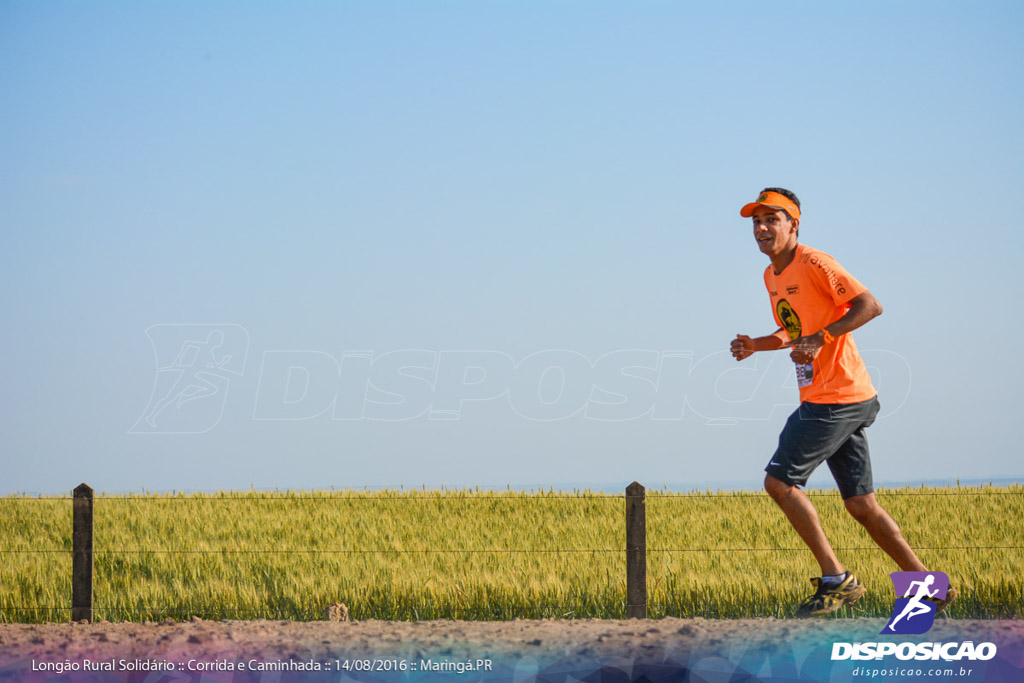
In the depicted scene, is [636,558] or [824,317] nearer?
[824,317]

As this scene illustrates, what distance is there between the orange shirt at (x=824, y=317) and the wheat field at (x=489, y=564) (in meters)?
2.29

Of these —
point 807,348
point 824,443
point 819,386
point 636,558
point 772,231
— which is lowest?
point 636,558

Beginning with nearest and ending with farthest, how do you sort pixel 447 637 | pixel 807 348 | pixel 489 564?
pixel 807 348
pixel 447 637
pixel 489 564

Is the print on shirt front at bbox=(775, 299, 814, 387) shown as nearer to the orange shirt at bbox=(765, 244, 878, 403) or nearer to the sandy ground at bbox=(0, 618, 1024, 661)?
the orange shirt at bbox=(765, 244, 878, 403)

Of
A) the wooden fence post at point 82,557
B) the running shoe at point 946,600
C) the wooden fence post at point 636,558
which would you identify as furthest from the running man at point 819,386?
the wooden fence post at point 82,557

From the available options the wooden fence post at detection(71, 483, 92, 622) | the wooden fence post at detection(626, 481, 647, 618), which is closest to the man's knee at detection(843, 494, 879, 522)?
the wooden fence post at detection(626, 481, 647, 618)

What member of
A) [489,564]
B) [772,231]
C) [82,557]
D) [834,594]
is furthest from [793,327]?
[82,557]

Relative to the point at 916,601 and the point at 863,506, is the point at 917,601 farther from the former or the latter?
the point at 863,506

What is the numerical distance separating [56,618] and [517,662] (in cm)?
381

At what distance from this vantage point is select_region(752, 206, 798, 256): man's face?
576 cm

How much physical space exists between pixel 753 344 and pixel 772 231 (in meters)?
0.66

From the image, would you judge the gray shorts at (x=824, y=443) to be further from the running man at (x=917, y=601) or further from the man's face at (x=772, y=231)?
the man's face at (x=772, y=231)

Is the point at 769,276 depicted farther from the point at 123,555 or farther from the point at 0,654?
the point at 123,555

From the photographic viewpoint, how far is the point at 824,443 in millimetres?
5566
